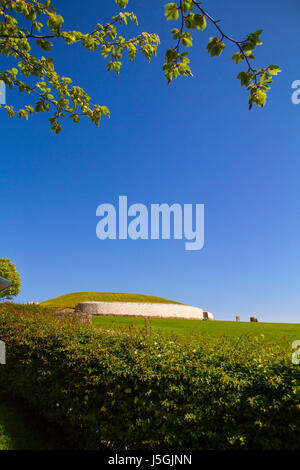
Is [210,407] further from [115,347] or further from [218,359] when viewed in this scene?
[115,347]

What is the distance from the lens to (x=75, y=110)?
7609 mm

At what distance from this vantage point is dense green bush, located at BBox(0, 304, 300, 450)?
4.09 meters

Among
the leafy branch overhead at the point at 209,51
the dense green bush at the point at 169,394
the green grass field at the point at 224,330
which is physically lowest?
the green grass field at the point at 224,330


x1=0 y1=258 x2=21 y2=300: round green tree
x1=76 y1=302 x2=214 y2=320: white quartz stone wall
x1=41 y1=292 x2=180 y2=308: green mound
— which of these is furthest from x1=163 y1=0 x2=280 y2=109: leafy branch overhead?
x1=0 y1=258 x2=21 y2=300: round green tree

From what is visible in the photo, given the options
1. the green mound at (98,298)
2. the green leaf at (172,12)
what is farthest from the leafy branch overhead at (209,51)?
the green mound at (98,298)

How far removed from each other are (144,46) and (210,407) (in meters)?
7.64

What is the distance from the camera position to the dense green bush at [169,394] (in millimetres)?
4090

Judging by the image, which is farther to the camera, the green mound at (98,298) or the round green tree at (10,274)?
the round green tree at (10,274)

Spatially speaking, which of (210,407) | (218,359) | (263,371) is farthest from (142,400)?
(263,371)

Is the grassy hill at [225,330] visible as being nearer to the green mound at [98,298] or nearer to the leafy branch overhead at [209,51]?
the leafy branch overhead at [209,51]

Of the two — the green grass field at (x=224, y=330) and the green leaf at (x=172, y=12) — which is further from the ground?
the green leaf at (x=172, y=12)

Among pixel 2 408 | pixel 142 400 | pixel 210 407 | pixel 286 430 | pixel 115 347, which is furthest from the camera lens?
pixel 2 408

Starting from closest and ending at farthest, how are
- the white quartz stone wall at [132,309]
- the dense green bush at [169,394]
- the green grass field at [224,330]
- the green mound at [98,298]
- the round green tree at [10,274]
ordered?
the dense green bush at [169,394] < the green grass field at [224,330] < the white quartz stone wall at [132,309] < the green mound at [98,298] < the round green tree at [10,274]

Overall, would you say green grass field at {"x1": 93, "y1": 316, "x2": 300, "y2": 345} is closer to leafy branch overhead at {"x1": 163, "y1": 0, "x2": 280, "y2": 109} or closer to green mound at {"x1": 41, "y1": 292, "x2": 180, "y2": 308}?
leafy branch overhead at {"x1": 163, "y1": 0, "x2": 280, "y2": 109}
